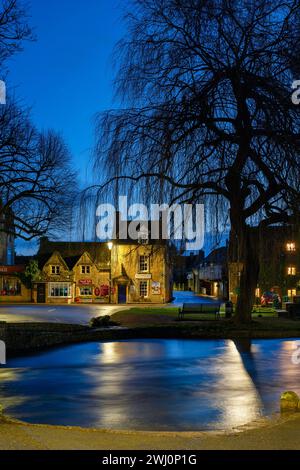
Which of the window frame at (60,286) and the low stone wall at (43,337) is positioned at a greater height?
the window frame at (60,286)

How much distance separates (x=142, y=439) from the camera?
738 centimetres

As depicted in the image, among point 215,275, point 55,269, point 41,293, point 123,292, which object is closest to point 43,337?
point 123,292

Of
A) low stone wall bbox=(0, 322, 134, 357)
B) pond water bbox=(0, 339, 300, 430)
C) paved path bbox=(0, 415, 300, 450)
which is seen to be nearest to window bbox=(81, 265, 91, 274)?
low stone wall bbox=(0, 322, 134, 357)

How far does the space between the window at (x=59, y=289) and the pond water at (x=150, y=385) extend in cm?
4642

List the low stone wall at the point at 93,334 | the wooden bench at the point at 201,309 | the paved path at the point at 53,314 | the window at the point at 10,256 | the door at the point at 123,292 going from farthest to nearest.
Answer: the window at the point at 10,256
the door at the point at 123,292
the paved path at the point at 53,314
the wooden bench at the point at 201,309
the low stone wall at the point at 93,334

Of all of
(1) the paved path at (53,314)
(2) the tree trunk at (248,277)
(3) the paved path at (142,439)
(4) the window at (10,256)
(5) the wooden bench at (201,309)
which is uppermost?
(4) the window at (10,256)

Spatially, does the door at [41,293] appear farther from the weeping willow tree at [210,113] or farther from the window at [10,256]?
the weeping willow tree at [210,113]

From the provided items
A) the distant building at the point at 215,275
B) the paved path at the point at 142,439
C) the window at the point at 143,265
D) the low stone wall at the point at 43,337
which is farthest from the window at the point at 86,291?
the paved path at the point at 142,439

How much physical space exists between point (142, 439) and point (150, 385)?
6220 mm

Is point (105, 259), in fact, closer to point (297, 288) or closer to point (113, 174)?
point (297, 288)

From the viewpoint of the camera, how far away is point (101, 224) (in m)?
19.2

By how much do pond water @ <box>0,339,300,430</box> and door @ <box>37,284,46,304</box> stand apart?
46908 millimetres

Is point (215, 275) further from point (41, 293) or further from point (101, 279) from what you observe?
point (41, 293)

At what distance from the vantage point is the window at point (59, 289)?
222ft
